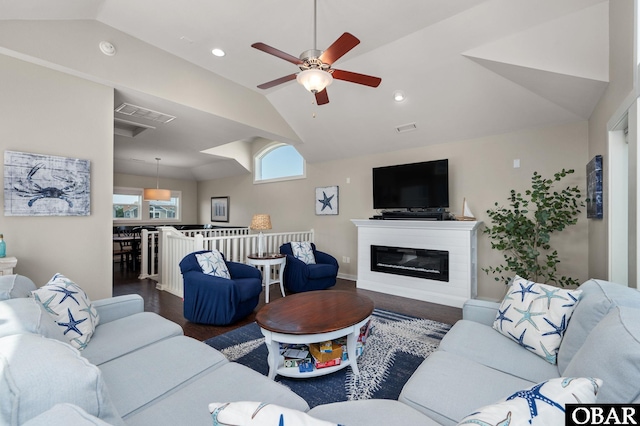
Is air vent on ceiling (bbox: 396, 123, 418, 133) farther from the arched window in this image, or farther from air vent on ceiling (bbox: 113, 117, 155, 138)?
air vent on ceiling (bbox: 113, 117, 155, 138)

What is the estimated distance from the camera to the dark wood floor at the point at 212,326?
3.10 metres

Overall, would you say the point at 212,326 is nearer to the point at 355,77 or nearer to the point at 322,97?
the point at 322,97

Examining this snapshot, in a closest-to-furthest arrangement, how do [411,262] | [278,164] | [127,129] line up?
[411,262] < [127,129] < [278,164]

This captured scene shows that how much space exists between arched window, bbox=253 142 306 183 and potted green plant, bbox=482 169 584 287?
3.91 meters

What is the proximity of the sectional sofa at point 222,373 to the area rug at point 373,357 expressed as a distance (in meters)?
0.61

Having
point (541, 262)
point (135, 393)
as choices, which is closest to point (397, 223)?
point (541, 262)

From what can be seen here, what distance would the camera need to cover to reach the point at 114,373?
137cm

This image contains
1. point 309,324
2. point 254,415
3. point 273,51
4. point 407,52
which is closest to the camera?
point 254,415

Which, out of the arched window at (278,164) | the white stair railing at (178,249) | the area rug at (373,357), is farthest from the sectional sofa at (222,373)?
the arched window at (278,164)

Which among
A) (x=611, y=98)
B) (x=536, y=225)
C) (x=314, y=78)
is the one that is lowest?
(x=536, y=225)

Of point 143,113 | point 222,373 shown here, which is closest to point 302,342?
point 222,373

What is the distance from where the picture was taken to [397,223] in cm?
445

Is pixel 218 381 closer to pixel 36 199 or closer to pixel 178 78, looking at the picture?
pixel 36 199

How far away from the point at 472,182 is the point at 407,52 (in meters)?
2.08
